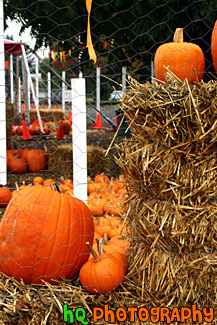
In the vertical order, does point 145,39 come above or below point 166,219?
above

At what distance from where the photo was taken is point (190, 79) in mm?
1727

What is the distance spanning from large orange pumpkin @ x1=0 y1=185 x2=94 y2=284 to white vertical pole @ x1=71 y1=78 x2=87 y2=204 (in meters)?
0.54

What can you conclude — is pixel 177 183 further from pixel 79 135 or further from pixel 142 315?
pixel 79 135

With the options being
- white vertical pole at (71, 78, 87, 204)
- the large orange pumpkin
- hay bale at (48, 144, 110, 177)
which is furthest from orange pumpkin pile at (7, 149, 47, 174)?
the large orange pumpkin

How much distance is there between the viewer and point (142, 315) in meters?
1.57

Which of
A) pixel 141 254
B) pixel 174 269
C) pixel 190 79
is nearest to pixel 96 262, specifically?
pixel 141 254

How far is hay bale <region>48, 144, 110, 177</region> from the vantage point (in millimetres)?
4571

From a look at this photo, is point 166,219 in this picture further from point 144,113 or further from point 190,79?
point 190,79

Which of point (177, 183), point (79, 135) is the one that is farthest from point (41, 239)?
point (79, 135)

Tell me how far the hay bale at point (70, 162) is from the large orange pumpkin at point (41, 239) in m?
2.62

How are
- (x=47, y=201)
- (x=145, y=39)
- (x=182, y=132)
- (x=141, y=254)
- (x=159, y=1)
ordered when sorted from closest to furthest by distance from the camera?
(x=182, y=132) < (x=141, y=254) < (x=47, y=201) < (x=159, y=1) < (x=145, y=39)

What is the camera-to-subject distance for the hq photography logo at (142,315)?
1.55 metres

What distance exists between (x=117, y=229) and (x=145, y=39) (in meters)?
2.13

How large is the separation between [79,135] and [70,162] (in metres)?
2.41
